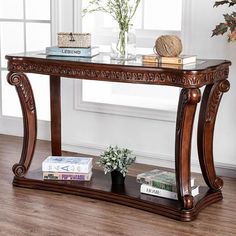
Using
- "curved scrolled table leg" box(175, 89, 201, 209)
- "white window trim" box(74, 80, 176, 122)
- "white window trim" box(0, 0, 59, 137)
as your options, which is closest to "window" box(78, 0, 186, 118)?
"white window trim" box(74, 80, 176, 122)

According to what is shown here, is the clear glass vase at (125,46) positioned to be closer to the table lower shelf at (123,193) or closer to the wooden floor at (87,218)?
the table lower shelf at (123,193)

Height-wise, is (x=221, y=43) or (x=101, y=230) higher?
(x=221, y=43)

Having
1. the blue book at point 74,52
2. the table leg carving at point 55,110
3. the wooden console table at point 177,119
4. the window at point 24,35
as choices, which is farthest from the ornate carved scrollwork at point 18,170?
the window at point 24,35

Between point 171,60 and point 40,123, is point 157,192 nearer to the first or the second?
point 171,60

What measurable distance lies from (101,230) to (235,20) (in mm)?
1347

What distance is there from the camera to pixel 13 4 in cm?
491

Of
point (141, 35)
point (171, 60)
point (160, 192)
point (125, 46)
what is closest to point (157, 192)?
point (160, 192)

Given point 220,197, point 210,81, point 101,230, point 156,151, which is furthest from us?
point 156,151

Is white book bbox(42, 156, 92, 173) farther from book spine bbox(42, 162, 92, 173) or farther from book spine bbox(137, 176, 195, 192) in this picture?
book spine bbox(137, 176, 195, 192)

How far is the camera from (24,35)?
4871 millimetres

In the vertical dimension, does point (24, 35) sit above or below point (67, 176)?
above

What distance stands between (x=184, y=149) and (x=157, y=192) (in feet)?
1.11

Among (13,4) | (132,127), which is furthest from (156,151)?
(13,4)

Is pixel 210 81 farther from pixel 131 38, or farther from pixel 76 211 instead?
pixel 76 211
